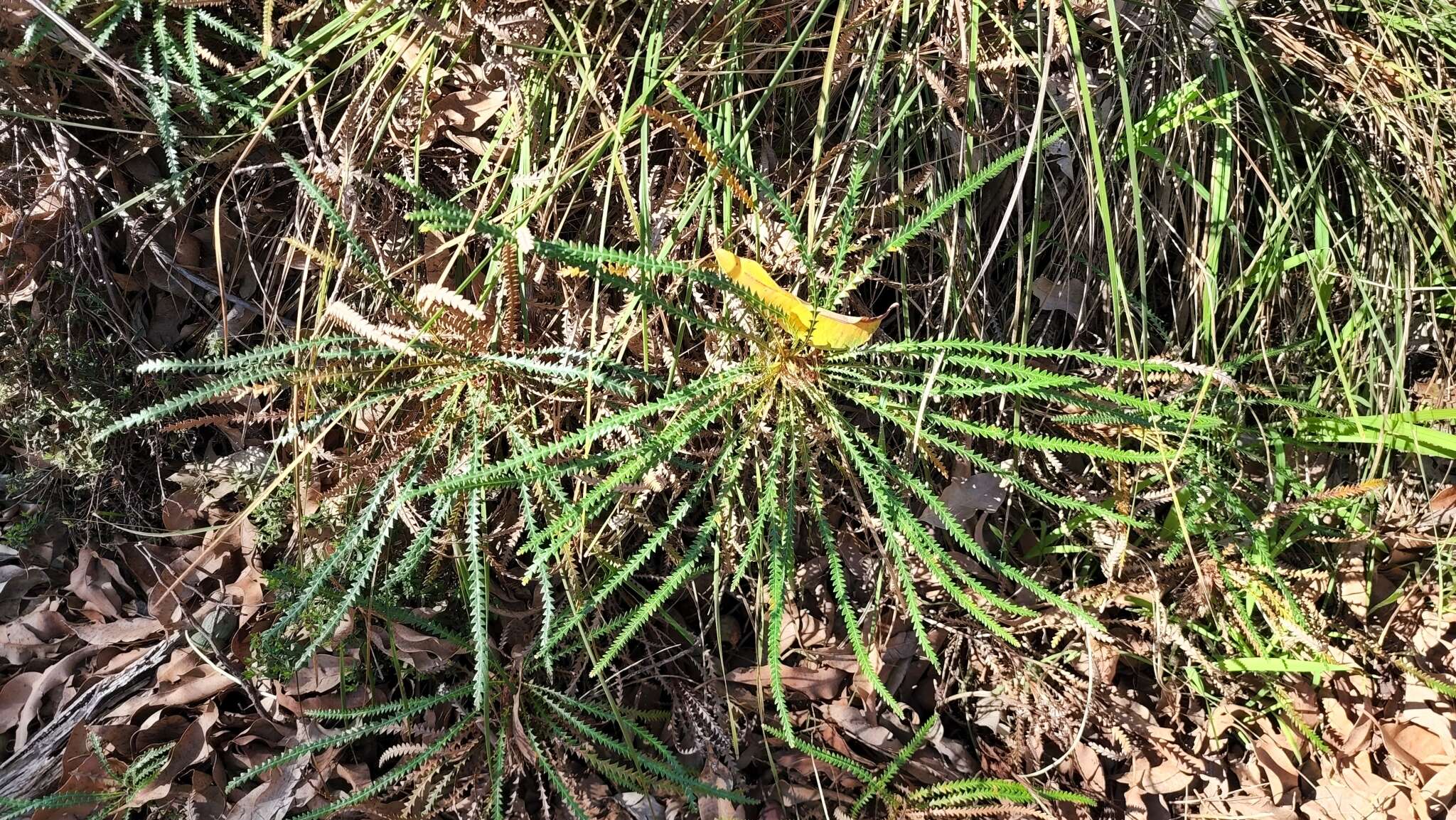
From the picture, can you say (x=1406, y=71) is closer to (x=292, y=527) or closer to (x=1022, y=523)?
(x=1022, y=523)

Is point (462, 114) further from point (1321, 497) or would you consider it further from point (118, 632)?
point (1321, 497)

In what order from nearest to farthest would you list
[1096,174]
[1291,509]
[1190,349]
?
[1096,174] < [1291,509] < [1190,349]

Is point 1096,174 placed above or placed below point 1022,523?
above

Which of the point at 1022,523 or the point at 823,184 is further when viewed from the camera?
the point at 1022,523

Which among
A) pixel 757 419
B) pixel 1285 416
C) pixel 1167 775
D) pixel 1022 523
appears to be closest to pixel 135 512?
pixel 757 419

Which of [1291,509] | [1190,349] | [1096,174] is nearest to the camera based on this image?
[1096,174]

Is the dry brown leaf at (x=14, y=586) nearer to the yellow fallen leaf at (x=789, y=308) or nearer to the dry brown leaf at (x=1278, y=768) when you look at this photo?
the yellow fallen leaf at (x=789, y=308)
